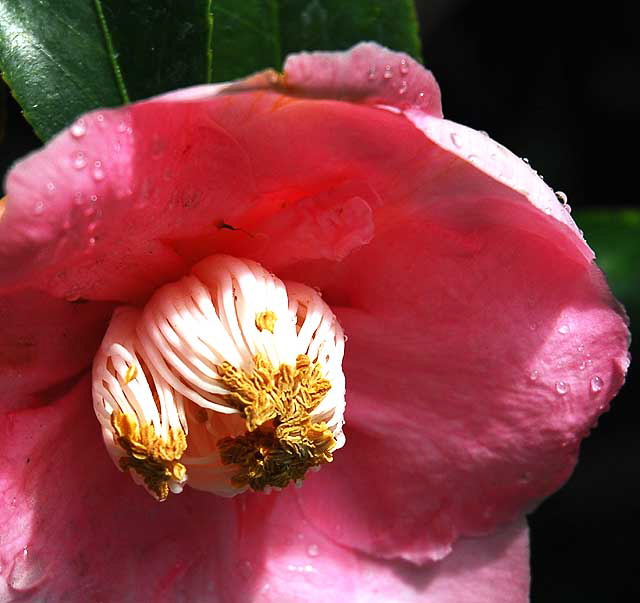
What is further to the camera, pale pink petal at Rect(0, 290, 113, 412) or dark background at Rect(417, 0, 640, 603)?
dark background at Rect(417, 0, 640, 603)

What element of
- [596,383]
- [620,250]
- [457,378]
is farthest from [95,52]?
[620,250]

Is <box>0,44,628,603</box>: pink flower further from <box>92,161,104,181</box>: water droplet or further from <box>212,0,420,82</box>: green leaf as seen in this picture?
<box>212,0,420,82</box>: green leaf

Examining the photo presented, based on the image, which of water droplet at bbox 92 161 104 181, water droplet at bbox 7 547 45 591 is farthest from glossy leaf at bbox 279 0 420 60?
water droplet at bbox 7 547 45 591

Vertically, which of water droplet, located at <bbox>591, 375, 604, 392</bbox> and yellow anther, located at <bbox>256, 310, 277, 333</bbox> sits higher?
yellow anther, located at <bbox>256, 310, 277, 333</bbox>

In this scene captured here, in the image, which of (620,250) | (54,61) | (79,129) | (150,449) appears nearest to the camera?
(79,129)

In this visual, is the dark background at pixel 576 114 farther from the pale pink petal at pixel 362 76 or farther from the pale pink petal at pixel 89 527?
the pale pink petal at pixel 362 76

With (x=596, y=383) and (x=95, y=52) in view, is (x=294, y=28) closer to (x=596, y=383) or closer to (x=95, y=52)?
(x=95, y=52)
